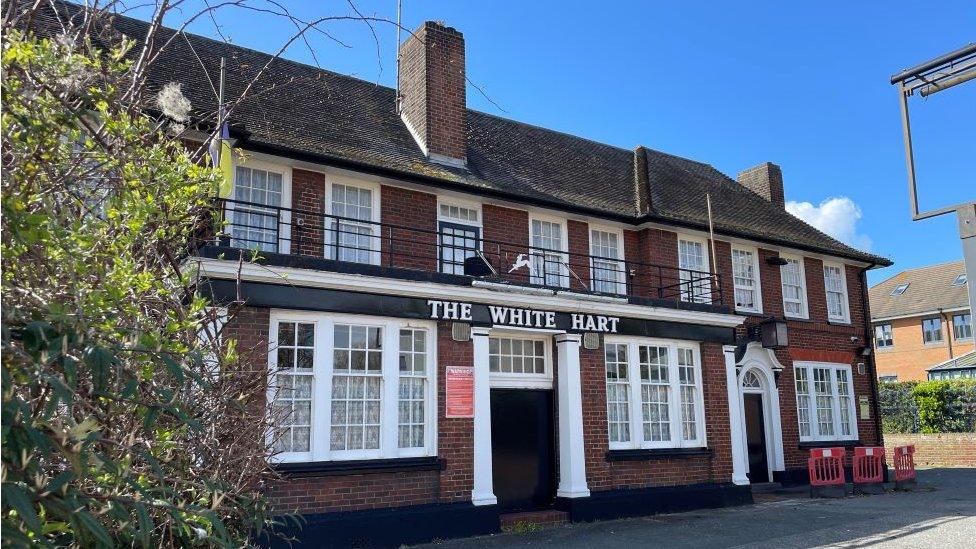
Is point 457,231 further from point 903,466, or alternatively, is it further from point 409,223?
point 903,466

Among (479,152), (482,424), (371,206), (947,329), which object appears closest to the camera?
(482,424)

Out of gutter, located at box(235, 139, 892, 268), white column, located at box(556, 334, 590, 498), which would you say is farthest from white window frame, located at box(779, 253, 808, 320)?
white column, located at box(556, 334, 590, 498)

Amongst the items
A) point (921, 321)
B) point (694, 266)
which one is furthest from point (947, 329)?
point (694, 266)

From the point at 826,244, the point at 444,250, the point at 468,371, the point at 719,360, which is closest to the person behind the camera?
the point at 468,371

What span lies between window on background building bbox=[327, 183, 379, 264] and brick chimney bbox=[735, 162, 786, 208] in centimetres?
1429

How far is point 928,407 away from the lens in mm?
23812

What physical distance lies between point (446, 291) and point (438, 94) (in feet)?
17.2

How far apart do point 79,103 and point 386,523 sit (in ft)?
25.9

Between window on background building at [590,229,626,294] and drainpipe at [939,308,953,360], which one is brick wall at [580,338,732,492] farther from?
drainpipe at [939,308,953,360]

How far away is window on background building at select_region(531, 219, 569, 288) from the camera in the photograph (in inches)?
566

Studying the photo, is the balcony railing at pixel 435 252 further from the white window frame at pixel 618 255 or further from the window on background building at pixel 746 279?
the window on background building at pixel 746 279

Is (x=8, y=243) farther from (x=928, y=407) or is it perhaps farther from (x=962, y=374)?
(x=962, y=374)

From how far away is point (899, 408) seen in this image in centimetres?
2486

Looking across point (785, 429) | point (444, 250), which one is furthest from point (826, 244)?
point (444, 250)
